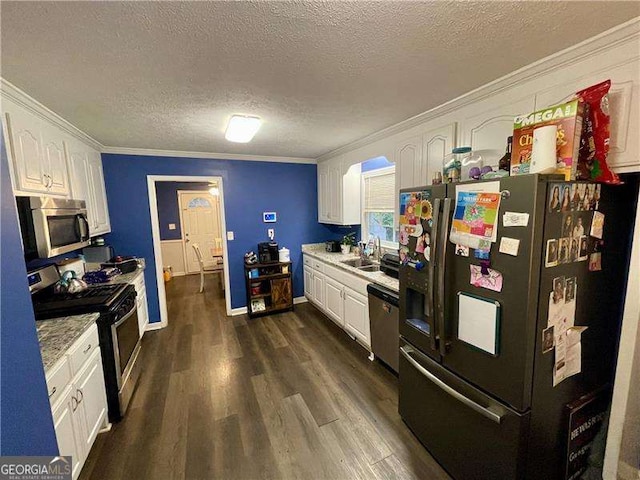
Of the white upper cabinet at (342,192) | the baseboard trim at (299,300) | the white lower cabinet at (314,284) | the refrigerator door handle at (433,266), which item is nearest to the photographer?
the refrigerator door handle at (433,266)

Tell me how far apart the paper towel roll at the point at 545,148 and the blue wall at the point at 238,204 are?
3.08 meters

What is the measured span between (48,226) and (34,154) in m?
0.53

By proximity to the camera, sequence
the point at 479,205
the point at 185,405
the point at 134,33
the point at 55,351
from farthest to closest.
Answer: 1. the point at 185,405
2. the point at 55,351
3. the point at 479,205
4. the point at 134,33

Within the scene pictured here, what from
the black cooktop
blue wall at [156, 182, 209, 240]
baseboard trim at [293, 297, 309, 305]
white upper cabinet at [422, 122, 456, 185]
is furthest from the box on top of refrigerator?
blue wall at [156, 182, 209, 240]

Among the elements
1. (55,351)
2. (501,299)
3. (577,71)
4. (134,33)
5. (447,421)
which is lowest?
(447,421)

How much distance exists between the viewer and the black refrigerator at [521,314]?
1152mm

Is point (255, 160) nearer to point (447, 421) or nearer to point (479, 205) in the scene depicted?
point (479, 205)

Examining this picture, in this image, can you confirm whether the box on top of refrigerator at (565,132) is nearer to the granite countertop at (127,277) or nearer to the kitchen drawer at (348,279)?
the kitchen drawer at (348,279)

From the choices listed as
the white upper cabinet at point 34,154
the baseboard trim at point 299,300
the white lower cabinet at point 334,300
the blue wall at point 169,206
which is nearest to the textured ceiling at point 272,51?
the white upper cabinet at point 34,154

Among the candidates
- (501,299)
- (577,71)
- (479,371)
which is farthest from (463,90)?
(479,371)

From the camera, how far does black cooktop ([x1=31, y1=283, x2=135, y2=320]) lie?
71.2 inches

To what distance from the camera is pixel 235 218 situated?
3924mm

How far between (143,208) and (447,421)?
3.84 m

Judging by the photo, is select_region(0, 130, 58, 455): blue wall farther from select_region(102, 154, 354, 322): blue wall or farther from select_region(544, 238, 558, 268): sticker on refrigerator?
select_region(102, 154, 354, 322): blue wall
